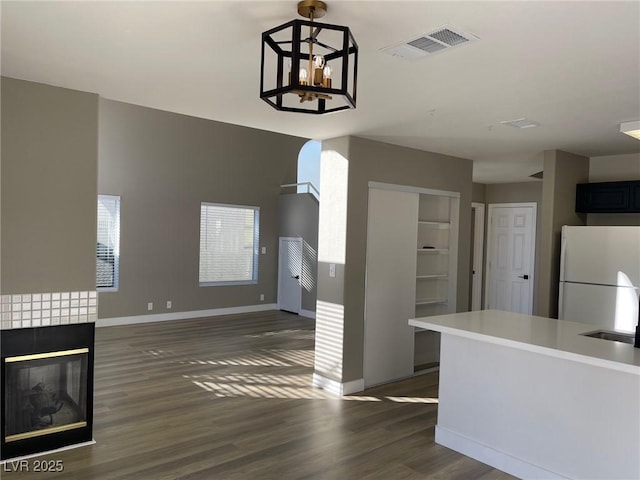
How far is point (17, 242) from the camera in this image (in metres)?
3.18

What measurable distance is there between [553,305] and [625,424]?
2673 mm

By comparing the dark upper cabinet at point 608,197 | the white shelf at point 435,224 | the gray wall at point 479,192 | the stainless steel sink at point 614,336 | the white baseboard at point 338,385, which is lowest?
the white baseboard at point 338,385

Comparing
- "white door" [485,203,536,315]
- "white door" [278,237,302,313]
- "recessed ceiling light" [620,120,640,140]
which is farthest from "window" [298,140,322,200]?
"recessed ceiling light" [620,120,640,140]

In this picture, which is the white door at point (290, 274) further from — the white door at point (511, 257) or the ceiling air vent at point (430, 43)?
the ceiling air vent at point (430, 43)

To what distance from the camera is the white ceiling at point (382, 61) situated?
7.08 feet

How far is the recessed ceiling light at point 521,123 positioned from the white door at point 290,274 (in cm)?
615

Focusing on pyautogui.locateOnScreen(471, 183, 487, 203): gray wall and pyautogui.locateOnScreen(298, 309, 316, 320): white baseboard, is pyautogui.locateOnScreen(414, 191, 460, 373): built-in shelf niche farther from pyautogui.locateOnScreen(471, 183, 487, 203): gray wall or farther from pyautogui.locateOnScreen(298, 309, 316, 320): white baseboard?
pyautogui.locateOnScreen(298, 309, 316, 320): white baseboard

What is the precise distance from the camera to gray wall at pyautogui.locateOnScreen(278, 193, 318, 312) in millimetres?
9586

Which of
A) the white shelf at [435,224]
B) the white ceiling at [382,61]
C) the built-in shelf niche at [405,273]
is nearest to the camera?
the white ceiling at [382,61]

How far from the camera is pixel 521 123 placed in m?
4.14

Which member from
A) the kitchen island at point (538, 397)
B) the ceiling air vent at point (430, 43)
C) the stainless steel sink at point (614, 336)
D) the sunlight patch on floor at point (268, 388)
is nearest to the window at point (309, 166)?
the sunlight patch on floor at point (268, 388)

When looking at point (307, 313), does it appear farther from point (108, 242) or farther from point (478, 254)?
point (108, 242)

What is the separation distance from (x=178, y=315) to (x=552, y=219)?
6.44m

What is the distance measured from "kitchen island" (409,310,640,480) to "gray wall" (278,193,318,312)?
582 centimetres
